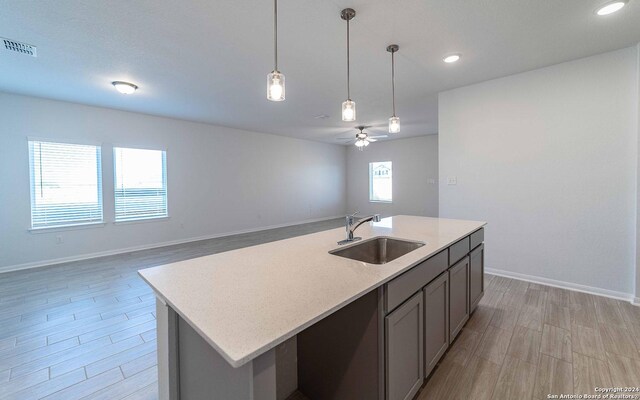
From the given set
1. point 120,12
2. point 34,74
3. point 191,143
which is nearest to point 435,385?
point 120,12

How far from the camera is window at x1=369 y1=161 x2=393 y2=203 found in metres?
8.91

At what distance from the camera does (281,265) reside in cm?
147

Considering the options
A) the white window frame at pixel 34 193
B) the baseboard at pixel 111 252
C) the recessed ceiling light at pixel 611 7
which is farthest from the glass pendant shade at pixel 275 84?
the baseboard at pixel 111 252

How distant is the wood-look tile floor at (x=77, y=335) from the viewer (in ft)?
5.71

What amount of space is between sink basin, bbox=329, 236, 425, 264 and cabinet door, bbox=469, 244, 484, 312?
73cm

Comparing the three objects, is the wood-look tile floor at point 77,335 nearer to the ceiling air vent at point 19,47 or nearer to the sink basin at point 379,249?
the sink basin at point 379,249

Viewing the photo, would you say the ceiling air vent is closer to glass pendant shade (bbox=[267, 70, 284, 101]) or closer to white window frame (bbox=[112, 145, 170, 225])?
white window frame (bbox=[112, 145, 170, 225])

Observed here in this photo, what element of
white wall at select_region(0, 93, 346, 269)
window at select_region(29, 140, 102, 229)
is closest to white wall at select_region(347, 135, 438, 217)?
white wall at select_region(0, 93, 346, 269)

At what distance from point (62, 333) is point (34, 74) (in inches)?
124

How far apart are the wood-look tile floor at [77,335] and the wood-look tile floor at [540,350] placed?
2070 mm

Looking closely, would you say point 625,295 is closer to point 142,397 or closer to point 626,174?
point 626,174

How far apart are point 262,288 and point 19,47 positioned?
3.66 m

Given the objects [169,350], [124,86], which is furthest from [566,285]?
[124,86]

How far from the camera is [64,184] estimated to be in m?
4.44
